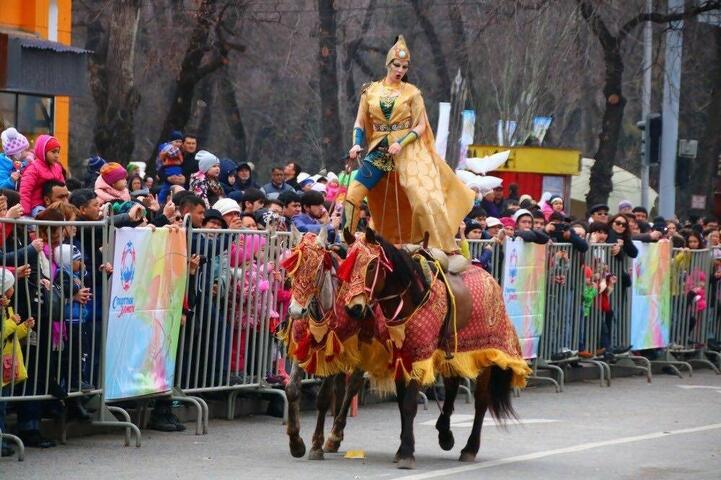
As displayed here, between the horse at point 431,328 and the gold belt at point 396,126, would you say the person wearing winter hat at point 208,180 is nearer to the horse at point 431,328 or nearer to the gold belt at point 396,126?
the gold belt at point 396,126

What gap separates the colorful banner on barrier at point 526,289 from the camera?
17.5 meters

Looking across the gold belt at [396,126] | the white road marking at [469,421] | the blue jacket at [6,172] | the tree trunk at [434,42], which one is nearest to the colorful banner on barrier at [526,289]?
the white road marking at [469,421]

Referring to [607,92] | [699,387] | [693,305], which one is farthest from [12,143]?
[607,92]

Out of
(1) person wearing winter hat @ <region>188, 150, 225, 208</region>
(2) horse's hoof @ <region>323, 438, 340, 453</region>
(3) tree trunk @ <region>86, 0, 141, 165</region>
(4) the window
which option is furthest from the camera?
(3) tree trunk @ <region>86, 0, 141, 165</region>

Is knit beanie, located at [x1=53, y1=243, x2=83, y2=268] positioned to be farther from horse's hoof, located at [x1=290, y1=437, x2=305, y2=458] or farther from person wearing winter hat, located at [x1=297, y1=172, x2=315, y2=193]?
person wearing winter hat, located at [x1=297, y1=172, x2=315, y2=193]

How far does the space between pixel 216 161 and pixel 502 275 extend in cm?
338

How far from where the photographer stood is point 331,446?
12.3m

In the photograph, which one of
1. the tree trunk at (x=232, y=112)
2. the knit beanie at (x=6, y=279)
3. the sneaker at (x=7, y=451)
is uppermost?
the tree trunk at (x=232, y=112)

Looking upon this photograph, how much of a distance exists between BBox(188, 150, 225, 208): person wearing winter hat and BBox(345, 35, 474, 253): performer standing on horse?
4045mm

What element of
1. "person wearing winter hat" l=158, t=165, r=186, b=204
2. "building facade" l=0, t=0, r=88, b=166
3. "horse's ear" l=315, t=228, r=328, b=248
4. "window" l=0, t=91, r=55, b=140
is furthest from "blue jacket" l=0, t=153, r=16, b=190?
"window" l=0, t=91, r=55, b=140

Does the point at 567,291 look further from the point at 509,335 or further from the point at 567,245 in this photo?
the point at 509,335

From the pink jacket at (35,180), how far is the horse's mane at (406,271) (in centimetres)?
335

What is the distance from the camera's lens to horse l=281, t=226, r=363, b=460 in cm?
1148

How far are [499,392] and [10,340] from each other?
3.73 m
